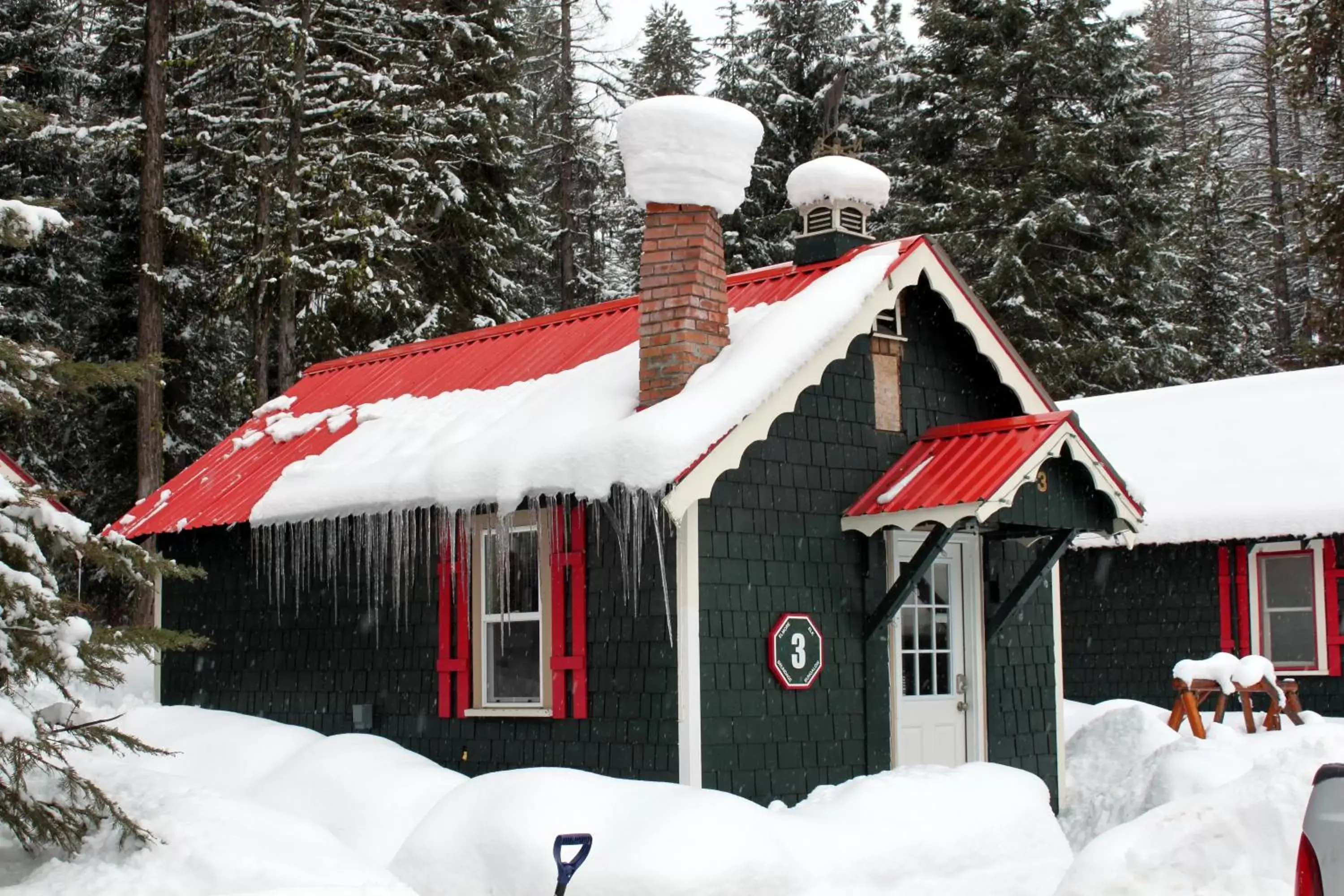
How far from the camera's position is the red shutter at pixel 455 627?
434 inches

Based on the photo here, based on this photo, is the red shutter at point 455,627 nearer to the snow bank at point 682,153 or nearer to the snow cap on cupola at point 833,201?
the snow bank at point 682,153

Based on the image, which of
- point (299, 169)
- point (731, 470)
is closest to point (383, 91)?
point (299, 169)

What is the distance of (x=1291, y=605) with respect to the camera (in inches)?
662

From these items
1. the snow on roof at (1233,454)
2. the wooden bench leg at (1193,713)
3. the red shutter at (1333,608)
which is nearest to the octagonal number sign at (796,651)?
the wooden bench leg at (1193,713)

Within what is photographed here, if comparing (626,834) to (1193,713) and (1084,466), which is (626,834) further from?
(1193,713)

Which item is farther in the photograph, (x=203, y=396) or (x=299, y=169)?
(x=203, y=396)

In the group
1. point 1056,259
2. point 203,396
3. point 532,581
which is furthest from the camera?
point 1056,259

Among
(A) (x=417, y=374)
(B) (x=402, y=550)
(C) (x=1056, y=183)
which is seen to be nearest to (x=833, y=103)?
(C) (x=1056, y=183)

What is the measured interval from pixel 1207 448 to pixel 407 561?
1018 cm

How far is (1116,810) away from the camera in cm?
1196

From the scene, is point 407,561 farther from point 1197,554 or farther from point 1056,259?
point 1056,259

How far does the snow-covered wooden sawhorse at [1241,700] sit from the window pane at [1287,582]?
2568 millimetres

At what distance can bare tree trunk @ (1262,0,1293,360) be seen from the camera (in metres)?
34.4

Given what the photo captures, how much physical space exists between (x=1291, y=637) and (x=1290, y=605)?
0.49m
